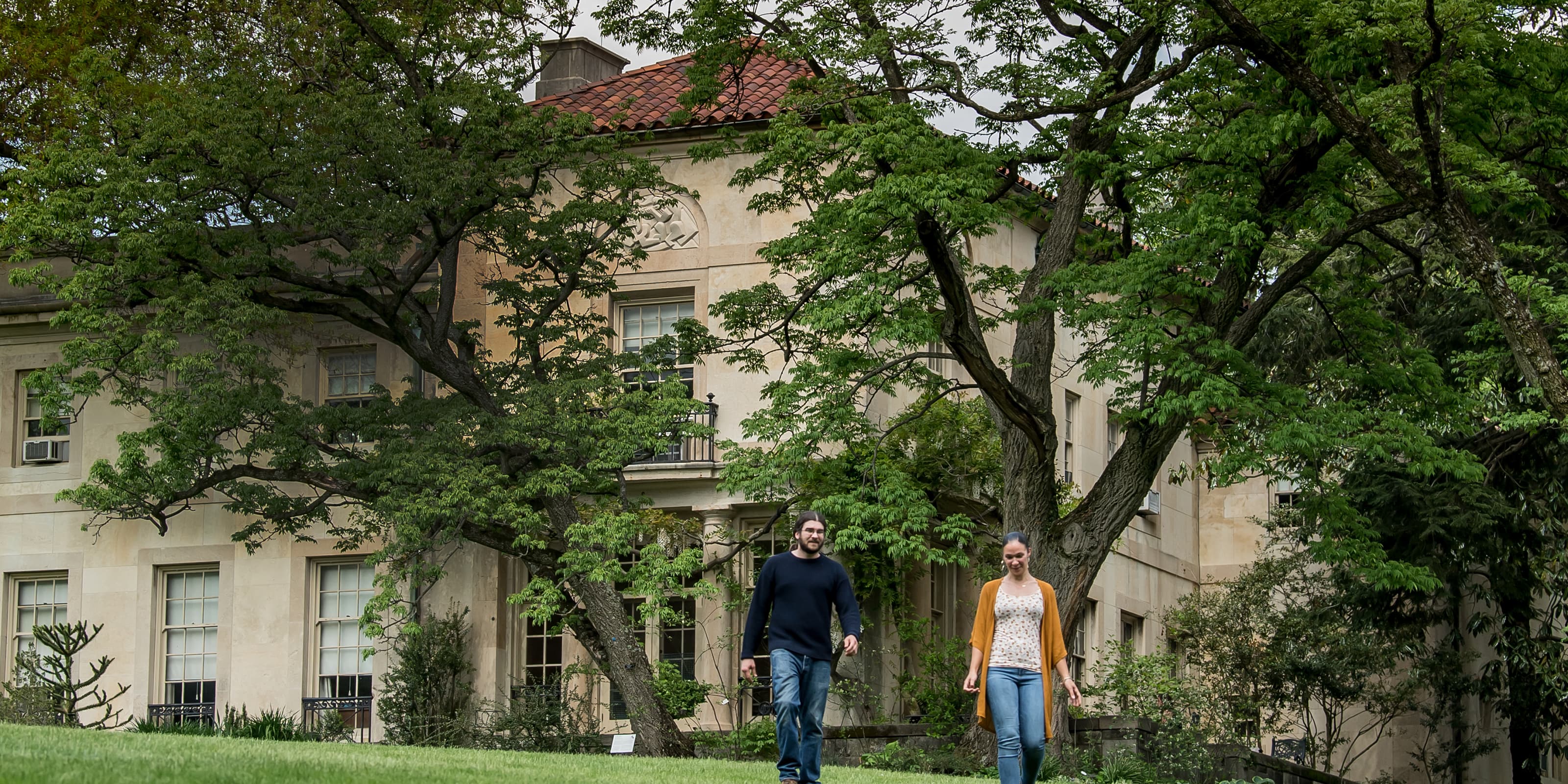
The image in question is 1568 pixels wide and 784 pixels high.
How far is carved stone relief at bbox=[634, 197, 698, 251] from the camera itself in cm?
2759

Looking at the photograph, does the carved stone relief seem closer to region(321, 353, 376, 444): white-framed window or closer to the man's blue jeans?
region(321, 353, 376, 444): white-framed window

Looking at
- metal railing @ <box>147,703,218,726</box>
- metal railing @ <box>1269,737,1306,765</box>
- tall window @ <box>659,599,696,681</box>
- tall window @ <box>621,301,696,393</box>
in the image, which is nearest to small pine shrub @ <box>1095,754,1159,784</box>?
tall window @ <box>659,599,696,681</box>

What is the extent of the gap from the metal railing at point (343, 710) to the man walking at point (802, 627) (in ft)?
59.5

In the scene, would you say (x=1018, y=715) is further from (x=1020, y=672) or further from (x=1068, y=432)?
(x=1068, y=432)

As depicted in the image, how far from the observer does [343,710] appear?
91.4 ft

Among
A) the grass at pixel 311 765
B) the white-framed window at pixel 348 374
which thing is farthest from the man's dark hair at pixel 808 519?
the white-framed window at pixel 348 374

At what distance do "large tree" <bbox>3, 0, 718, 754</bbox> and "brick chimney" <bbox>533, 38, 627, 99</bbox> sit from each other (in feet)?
16.6

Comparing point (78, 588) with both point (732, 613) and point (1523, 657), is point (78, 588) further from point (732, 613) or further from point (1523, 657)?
point (1523, 657)

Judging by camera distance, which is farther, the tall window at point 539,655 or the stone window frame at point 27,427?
the stone window frame at point 27,427

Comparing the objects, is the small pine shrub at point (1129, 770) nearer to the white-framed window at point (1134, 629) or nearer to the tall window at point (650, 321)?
the tall window at point (650, 321)

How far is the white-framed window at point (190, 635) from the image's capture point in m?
28.7

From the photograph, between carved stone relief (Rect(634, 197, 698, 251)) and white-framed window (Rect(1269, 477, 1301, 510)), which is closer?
carved stone relief (Rect(634, 197, 698, 251))

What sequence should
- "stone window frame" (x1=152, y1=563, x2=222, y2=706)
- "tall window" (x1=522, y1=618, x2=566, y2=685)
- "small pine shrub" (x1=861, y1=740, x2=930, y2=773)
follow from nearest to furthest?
"small pine shrub" (x1=861, y1=740, x2=930, y2=773) < "tall window" (x1=522, y1=618, x2=566, y2=685) < "stone window frame" (x1=152, y1=563, x2=222, y2=706)

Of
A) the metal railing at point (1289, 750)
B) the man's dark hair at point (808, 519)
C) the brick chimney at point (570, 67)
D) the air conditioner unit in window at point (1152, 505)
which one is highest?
the brick chimney at point (570, 67)
